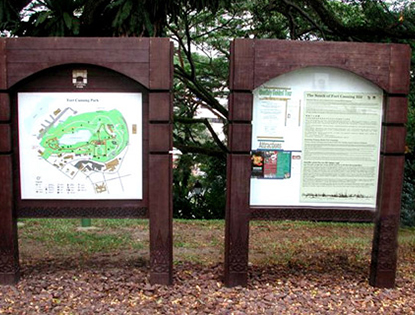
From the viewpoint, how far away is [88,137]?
4520 millimetres

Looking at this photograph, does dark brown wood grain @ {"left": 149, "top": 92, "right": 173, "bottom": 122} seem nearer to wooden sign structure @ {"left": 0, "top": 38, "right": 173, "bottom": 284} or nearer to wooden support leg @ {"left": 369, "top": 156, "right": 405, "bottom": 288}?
wooden sign structure @ {"left": 0, "top": 38, "right": 173, "bottom": 284}

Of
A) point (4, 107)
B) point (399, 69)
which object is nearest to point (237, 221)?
point (399, 69)

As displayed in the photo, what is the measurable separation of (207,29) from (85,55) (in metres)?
9.56

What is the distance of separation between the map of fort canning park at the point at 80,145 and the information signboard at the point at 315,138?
4.22 feet

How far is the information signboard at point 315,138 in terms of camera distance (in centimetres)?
458

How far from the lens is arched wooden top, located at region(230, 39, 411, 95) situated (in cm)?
439

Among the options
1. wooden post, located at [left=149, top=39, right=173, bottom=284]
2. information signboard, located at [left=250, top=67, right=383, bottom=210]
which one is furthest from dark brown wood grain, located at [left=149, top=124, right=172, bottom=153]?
information signboard, located at [left=250, top=67, right=383, bottom=210]

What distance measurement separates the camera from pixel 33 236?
7012 millimetres

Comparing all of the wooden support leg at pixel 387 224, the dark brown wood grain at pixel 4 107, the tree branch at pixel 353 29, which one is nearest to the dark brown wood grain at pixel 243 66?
the wooden support leg at pixel 387 224

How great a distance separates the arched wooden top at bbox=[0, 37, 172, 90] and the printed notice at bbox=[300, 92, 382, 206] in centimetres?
161

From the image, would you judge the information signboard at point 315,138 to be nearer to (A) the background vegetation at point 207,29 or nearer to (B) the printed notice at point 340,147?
(B) the printed notice at point 340,147

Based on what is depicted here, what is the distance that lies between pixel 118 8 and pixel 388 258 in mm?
4872

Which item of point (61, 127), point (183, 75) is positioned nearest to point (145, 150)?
point (61, 127)

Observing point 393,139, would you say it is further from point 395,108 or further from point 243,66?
point 243,66
